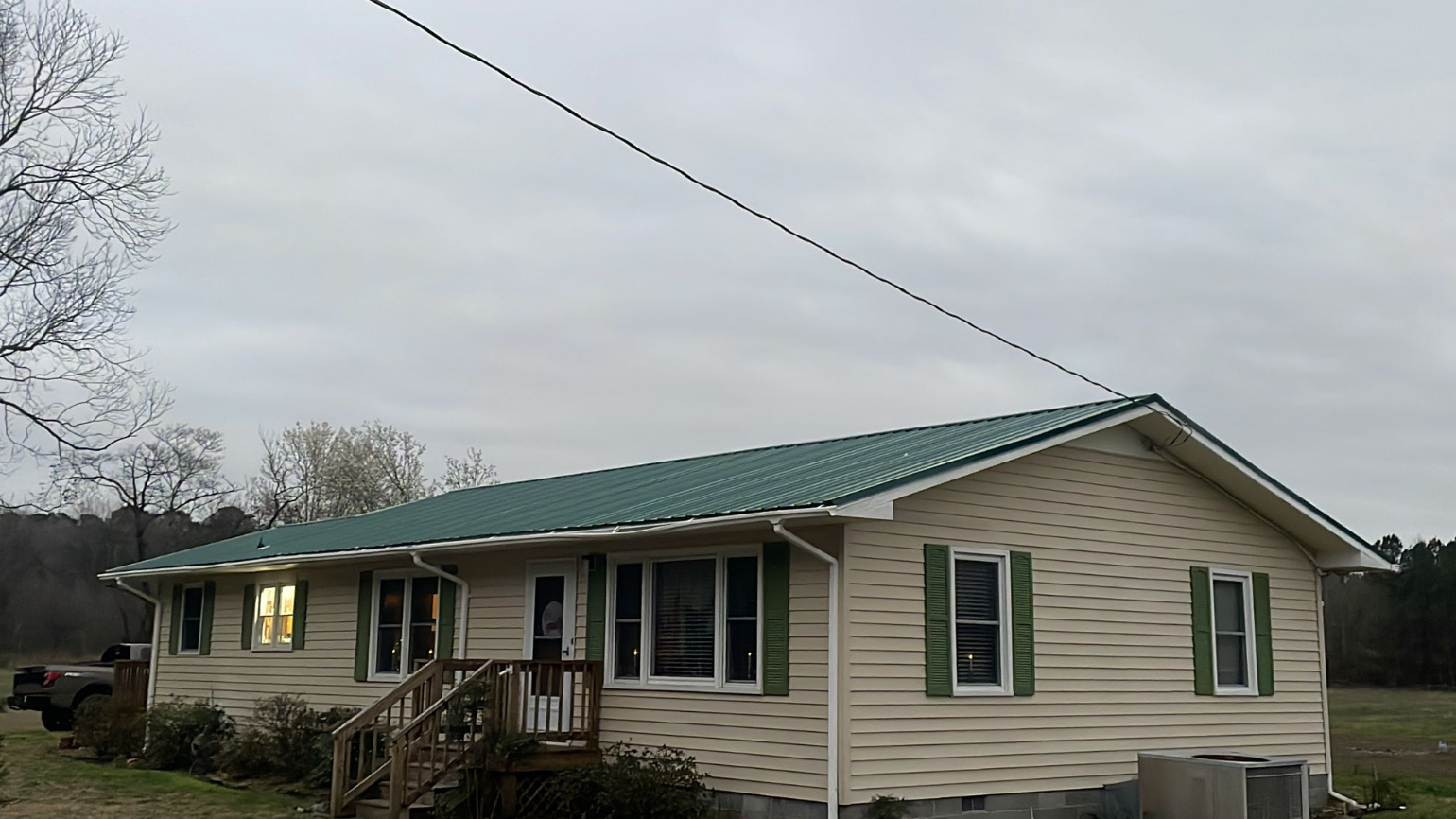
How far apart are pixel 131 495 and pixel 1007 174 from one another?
1506 inches

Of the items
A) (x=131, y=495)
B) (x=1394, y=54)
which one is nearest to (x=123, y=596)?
(x=131, y=495)

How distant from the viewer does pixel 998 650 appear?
13.0 metres

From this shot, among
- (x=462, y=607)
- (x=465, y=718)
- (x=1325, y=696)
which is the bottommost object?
(x=465, y=718)

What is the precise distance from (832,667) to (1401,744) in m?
19.1

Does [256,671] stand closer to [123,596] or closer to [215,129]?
[215,129]

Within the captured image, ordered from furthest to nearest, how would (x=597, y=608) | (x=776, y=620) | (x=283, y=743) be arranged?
1. (x=283, y=743)
2. (x=597, y=608)
3. (x=776, y=620)

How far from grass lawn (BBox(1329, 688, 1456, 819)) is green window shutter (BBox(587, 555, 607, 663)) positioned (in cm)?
870

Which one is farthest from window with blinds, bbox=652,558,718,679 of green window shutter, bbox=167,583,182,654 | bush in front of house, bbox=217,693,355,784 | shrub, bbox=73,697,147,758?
green window shutter, bbox=167,583,182,654

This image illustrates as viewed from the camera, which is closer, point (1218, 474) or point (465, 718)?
point (465, 718)

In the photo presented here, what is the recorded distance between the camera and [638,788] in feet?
39.5

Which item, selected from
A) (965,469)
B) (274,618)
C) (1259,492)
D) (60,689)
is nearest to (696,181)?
(965,469)

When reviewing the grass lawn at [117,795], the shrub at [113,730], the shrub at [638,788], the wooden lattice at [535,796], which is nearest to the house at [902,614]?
the shrub at [638,788]

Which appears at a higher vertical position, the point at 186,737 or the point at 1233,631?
the point at 1233,631

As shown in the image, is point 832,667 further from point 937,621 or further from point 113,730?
point 113,730
